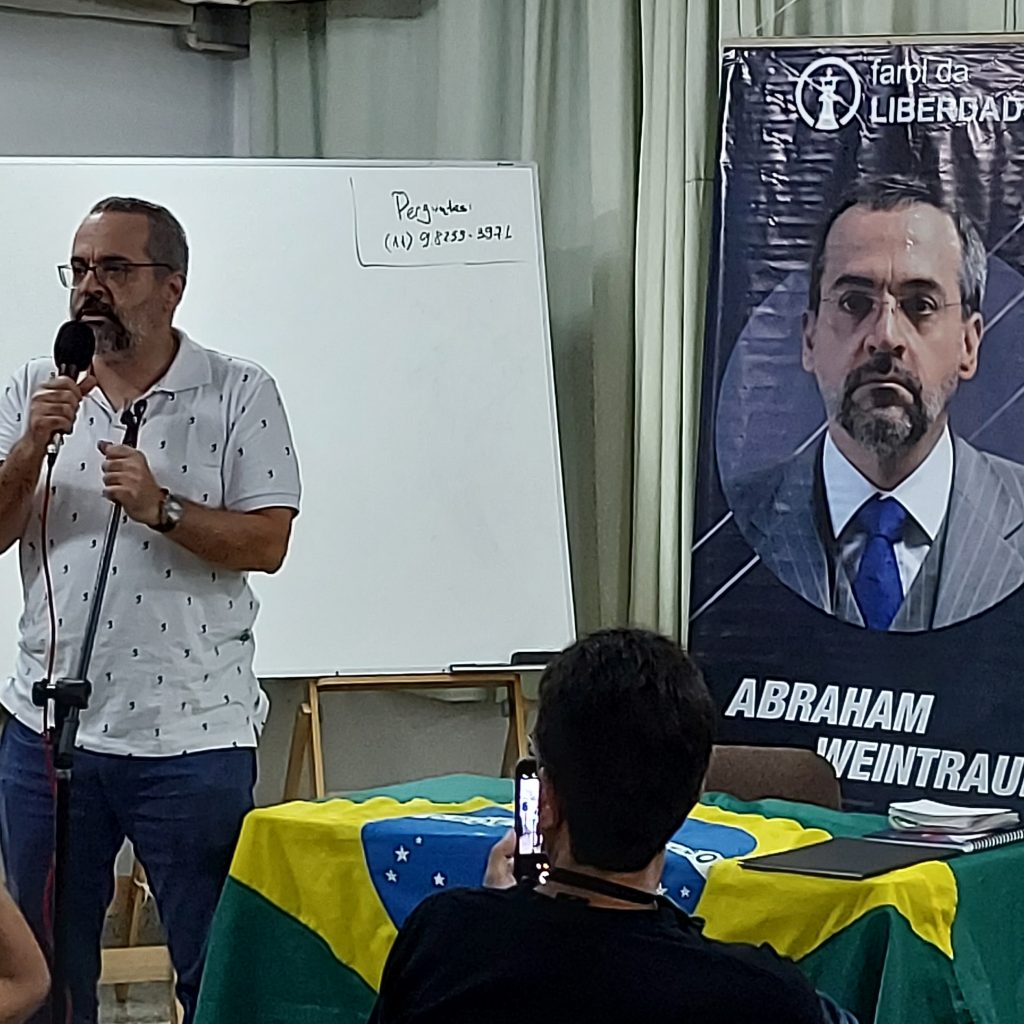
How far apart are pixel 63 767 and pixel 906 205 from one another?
1.91 meters

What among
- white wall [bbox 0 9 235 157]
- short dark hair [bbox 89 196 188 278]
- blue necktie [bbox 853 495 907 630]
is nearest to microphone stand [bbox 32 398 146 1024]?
short dark hair [bbox 89 196 188 278]

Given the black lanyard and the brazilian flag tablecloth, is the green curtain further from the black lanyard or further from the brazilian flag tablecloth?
the black lanyard

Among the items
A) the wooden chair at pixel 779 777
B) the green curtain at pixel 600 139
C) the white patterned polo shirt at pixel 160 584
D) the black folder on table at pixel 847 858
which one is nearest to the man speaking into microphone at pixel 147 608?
the white patterned polo shirt at pixel 160 584

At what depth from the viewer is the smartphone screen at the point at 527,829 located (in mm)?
1819

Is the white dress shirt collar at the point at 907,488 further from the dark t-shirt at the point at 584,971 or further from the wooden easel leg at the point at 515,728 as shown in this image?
the dark t-shirt at the point at 584,971

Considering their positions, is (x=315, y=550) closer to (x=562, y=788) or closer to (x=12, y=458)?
(x=12, y=458)

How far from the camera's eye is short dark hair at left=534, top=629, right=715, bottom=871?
4.68 feet

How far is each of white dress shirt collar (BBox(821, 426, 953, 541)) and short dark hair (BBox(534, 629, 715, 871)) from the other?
6.68ft

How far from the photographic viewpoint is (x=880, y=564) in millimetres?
3432

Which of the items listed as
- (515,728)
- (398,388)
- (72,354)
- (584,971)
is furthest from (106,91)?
(584,971)

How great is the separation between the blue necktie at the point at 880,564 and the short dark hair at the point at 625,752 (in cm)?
202

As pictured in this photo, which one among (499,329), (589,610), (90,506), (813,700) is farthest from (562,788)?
(589,610)

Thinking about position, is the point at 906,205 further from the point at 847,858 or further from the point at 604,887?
the point at 604,887

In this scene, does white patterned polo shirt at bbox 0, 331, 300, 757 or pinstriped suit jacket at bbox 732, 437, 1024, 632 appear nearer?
white patterned polo shirt at bbox 0, 331, 300, 757
